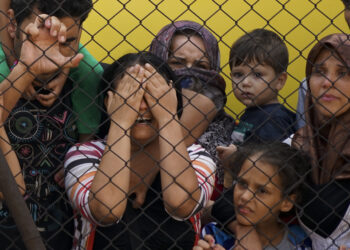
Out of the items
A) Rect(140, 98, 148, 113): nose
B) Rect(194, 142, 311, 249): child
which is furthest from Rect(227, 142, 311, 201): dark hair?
Rect(140, 98, 148, 113): nose

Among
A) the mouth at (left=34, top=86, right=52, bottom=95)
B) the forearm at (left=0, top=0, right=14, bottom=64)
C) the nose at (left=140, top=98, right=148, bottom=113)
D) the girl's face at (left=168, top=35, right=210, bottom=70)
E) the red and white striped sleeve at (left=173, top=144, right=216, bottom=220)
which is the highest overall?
the forearm at (left=0, top=0, right=14, bottom=64)

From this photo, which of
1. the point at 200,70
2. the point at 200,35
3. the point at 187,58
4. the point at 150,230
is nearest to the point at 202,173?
the point at 150,230

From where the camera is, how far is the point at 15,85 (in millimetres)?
2312

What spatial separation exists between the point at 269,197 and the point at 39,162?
870mm

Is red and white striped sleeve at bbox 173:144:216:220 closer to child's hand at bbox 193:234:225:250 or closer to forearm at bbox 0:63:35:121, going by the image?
child's hand at bbox 193:234:225:250

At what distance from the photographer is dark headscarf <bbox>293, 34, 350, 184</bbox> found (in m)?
2.60

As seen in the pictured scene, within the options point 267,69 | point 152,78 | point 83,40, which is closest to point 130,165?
point 152,78

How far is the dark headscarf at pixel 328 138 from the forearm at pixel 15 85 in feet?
3.42

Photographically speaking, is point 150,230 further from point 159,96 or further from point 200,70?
point 200,70

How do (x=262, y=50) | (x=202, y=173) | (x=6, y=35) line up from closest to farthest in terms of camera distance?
(x=202, y=173)
(x=6, y=35)
(x=262, y=50)

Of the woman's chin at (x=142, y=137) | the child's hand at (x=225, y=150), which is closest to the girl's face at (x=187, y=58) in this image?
the child's hand at (x=225, y=150)

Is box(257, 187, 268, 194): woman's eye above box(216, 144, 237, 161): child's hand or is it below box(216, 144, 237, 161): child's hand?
below

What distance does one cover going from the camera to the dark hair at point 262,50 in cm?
331

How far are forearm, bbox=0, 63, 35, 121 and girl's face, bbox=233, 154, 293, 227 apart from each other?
2.86 ft
